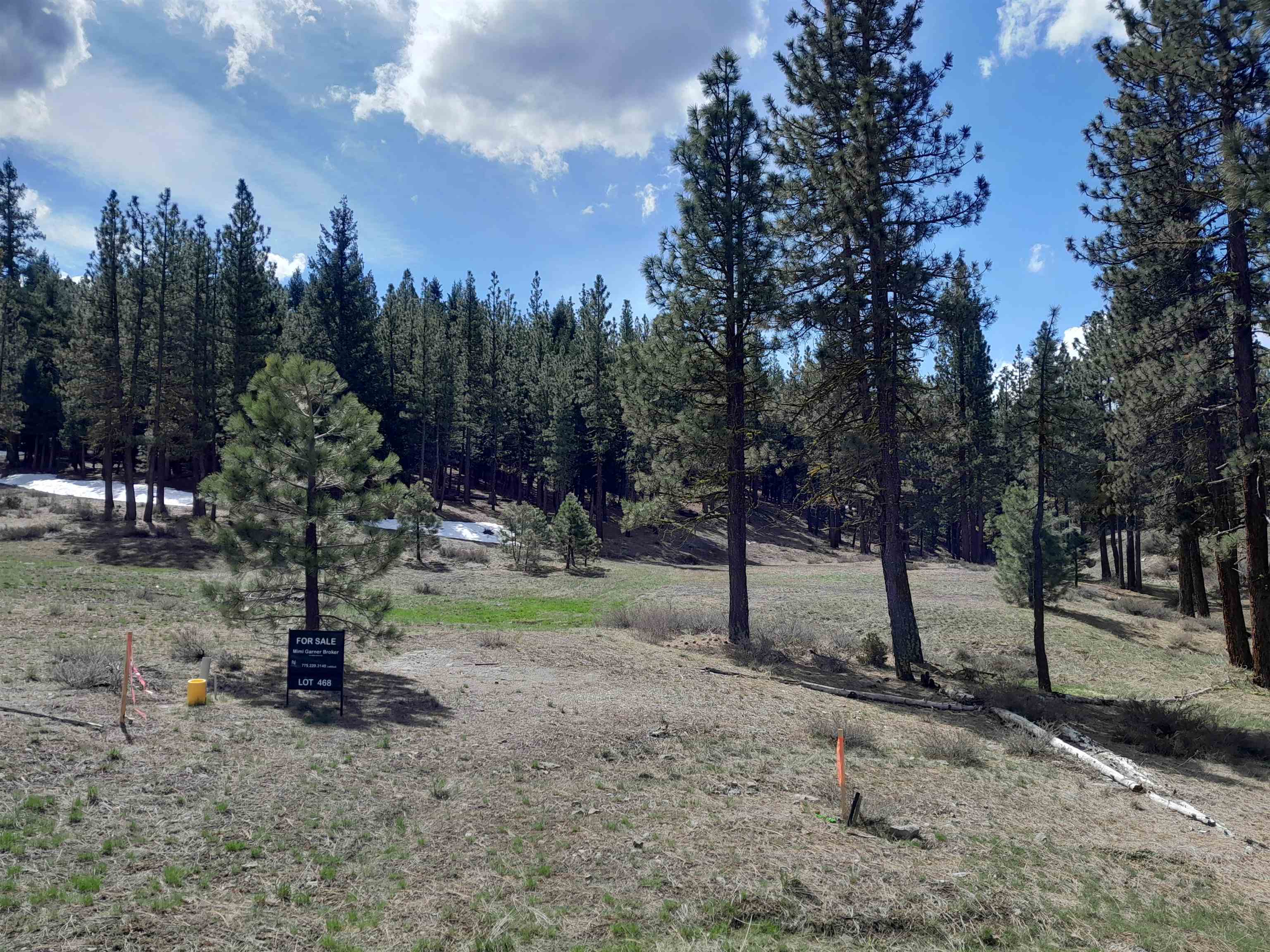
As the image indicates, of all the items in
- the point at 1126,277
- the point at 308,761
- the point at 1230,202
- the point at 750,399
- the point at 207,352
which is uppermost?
the point at 207,352

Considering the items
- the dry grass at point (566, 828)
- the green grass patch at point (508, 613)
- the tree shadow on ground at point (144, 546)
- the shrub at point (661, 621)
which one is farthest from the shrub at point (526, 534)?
the dry grass at point (566, 828)

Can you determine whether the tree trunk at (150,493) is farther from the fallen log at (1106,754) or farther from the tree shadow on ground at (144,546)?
the fallen log at (1106,754)

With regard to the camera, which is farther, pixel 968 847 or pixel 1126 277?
pixel 1126 277

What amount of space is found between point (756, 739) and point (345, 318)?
155 ft

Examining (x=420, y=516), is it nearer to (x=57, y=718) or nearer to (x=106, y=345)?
(x=106, y=345)

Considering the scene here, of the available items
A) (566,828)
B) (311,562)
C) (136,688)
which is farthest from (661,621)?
(566,828)

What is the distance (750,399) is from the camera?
20.4 meters

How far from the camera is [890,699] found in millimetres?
14445

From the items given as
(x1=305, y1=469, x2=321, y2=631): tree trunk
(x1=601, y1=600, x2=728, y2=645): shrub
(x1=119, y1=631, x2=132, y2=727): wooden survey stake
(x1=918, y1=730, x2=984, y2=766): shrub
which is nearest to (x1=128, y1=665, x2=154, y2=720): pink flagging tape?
(x1=119, y1=631, x2=132, y2=727): wooden survey stake

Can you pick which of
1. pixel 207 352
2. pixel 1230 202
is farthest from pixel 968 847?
pixel 207 352

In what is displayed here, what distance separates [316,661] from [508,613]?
1345 centimetres

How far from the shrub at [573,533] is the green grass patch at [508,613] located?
9.28 metres

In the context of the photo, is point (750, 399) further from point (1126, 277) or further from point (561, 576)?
point (561, 576)

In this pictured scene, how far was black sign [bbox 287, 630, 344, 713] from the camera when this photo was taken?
10859 millimetres
